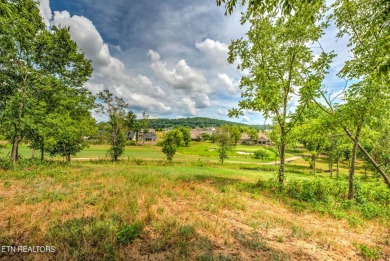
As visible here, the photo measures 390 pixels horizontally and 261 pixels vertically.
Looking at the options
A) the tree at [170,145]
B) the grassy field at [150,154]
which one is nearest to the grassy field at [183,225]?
the tree at [170,145]

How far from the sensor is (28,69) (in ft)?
54.3

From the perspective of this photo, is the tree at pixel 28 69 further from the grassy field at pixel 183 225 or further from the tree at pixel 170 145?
the tree at pixel 170 145

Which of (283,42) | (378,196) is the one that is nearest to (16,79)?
(283,42)

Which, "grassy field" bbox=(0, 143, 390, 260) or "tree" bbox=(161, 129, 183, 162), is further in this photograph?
"tree" bbox=(161, 129, 183, 162)

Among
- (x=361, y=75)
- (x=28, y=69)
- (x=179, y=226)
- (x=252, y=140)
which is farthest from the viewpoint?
(x=252, y=140)

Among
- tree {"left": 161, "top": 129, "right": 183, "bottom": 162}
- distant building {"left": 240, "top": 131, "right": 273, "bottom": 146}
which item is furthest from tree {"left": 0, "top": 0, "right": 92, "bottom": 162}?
distant building {"left": 240, "top": 131, "right": 273, "bottom": 146}

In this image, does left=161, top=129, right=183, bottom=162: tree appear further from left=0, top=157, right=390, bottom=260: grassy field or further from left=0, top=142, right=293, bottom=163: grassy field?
left=0, top=157, right=390, bottom=260: grassy field

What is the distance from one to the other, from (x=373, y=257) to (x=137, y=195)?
8.61 metres

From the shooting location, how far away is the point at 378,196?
11.6 m

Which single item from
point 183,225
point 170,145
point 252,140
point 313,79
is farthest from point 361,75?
point 252,140

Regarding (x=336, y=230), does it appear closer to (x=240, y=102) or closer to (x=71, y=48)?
(x=240, y=102)

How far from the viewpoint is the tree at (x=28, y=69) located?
14.8 meters

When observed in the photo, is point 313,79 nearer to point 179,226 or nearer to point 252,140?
point 179,226

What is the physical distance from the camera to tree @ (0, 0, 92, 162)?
48.6 ft
